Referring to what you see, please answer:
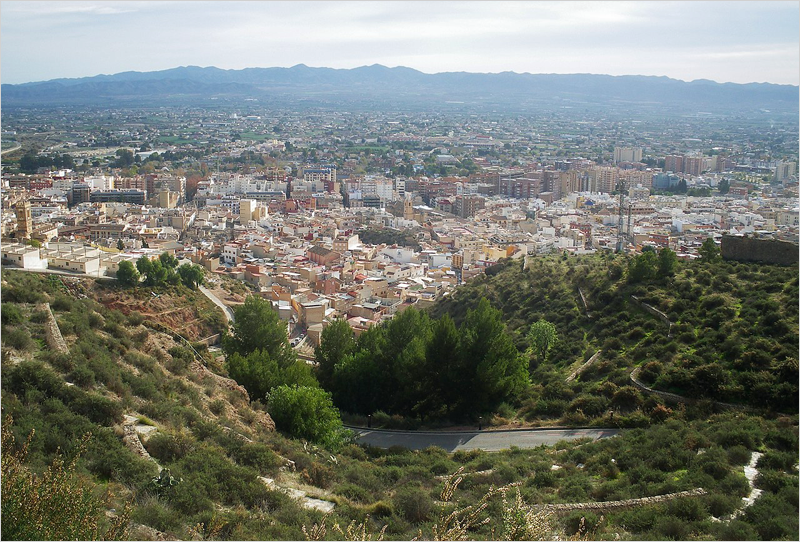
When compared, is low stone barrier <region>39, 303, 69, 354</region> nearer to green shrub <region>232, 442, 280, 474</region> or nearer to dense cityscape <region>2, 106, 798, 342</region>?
green shrub <region>232, 442, 280, 474</region>

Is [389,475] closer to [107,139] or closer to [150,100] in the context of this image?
[107,139]

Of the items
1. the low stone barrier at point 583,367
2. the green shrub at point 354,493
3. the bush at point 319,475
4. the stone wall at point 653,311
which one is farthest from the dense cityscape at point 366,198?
the green shrub at point 354,493

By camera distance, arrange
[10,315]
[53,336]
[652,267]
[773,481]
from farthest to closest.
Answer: [652,267], [10,315], [53,336], [773,481]

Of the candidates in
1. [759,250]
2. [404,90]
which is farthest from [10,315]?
[404,90]

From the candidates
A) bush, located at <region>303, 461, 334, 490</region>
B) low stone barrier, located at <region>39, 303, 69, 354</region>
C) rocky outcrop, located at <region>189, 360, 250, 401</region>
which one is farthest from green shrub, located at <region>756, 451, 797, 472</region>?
low stone barrier, located at <region>39, 303, 69, 354</region>

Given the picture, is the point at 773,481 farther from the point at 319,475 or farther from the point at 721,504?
the point at 319,475

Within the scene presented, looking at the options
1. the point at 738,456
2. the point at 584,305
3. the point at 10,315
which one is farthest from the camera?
the point at 584,305
